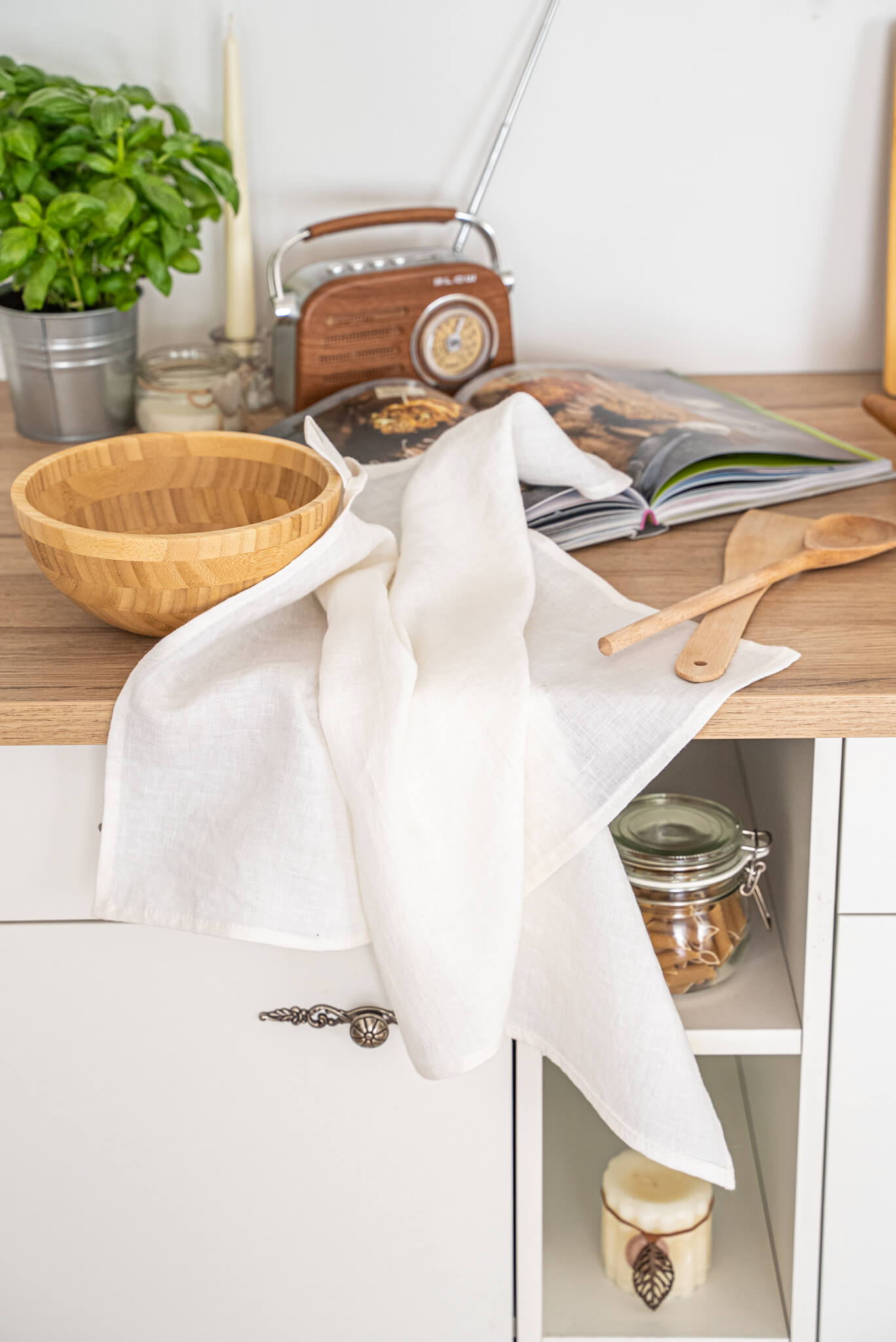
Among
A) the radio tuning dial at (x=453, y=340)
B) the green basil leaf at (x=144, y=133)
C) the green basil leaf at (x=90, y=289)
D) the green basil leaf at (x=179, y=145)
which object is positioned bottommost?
the radio tuning dial at (x=453, y=340)

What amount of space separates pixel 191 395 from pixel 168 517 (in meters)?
0.32

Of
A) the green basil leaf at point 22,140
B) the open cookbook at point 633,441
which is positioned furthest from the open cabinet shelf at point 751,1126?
the green basil leaf at point 22,140

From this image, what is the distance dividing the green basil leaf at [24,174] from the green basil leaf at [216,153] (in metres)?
0.15

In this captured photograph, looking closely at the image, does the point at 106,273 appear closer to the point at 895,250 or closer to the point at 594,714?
the point at 594,714

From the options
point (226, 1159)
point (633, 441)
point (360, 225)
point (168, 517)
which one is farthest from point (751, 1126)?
point (360, 225)

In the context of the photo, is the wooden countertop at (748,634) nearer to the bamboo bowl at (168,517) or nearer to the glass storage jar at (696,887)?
the bamboo bowl at (168,517)

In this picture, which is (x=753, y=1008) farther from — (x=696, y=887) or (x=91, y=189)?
(x=91, y=189)

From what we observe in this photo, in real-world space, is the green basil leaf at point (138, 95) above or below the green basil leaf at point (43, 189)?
above

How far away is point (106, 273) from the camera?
1105mm

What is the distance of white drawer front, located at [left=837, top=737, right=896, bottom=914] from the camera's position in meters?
0.77

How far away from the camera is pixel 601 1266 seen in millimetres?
1063

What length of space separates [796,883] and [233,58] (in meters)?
0.93

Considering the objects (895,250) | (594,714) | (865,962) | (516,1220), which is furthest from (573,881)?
(895,250)

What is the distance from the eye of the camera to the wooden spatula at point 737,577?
742 mm
